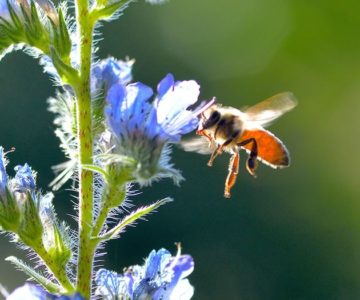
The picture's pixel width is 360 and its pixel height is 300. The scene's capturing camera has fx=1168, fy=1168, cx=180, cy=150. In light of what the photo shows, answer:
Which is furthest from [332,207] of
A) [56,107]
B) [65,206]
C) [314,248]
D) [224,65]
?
[56,107]

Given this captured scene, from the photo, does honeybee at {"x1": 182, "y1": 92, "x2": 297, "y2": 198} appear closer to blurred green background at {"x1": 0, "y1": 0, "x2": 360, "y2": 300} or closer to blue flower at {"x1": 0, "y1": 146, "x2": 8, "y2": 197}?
blue flower at {"x1": 0, "y1": 146, "x2": 8, "y2": 197}

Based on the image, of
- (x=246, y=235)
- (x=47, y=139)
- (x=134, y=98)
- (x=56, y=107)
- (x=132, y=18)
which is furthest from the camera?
(x=132, y=18)

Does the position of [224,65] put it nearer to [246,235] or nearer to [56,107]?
[246,235]

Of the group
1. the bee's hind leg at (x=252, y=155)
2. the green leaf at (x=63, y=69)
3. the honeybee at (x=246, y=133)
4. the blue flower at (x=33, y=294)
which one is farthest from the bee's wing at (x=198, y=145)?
the blue flower at (x=33, y=294)

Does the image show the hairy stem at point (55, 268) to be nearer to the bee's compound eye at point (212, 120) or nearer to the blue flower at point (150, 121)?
the blue flower at point (150, 121)

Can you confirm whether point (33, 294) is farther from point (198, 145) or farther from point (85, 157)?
point (198, 145)

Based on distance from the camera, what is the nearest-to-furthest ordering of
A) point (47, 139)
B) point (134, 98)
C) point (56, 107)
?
point (134, 98) → point (56, 107) → point (47, 139)

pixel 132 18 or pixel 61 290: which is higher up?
pixel 61 290

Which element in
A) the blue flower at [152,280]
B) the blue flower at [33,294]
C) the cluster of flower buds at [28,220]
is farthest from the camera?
the cluster of flower buds at [28,220]
